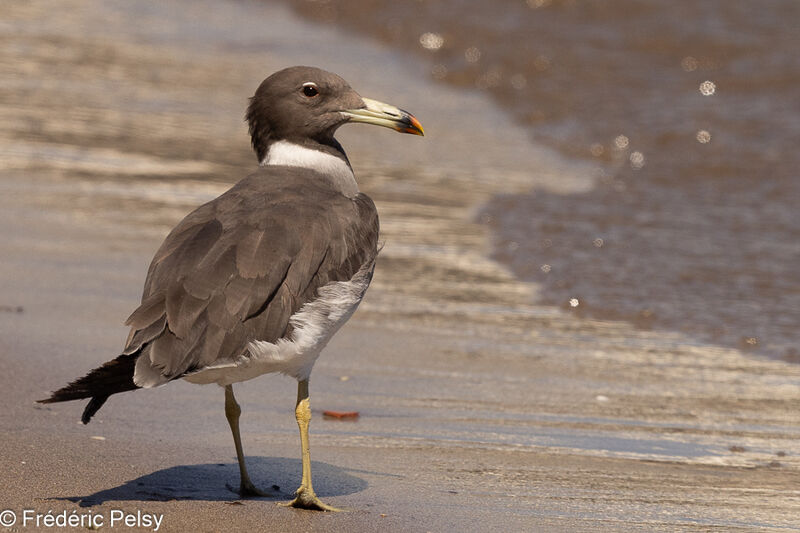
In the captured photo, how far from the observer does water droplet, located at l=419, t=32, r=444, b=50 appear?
13759 millimetres

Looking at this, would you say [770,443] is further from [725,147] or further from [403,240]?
[725,147]

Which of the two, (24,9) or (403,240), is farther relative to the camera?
(24,9)

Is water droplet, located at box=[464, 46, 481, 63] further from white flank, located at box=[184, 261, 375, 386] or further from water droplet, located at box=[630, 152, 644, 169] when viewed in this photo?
white flank, located at box=[184, 261, 375, 386]

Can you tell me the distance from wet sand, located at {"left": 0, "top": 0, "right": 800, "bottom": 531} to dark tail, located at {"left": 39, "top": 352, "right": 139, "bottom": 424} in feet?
1.39

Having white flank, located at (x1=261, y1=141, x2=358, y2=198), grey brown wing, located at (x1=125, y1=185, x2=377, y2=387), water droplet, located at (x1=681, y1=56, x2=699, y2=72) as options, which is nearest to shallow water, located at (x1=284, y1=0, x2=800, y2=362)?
water droplet, located at (x1=681, y1=56, x2=699, y2=72)

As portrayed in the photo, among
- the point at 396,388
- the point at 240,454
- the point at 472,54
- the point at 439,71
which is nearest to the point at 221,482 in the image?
the point at 240,454

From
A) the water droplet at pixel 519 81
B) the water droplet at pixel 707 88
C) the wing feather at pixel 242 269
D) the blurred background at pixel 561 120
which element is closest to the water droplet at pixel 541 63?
the blurred background at pixel 561 120

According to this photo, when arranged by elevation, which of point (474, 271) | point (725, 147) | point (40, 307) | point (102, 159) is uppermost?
point (725, 147)

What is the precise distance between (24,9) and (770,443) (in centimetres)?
1079

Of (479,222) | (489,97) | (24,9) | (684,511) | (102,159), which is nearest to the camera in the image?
(684,511)

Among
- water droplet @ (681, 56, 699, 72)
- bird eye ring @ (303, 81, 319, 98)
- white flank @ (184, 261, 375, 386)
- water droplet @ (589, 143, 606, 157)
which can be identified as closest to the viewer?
white flank @ (184, 261, 375, 386)

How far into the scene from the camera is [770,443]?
205 inches

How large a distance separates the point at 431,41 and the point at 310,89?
884cm

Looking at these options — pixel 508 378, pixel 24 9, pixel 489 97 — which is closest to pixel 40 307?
pixel 508 378
